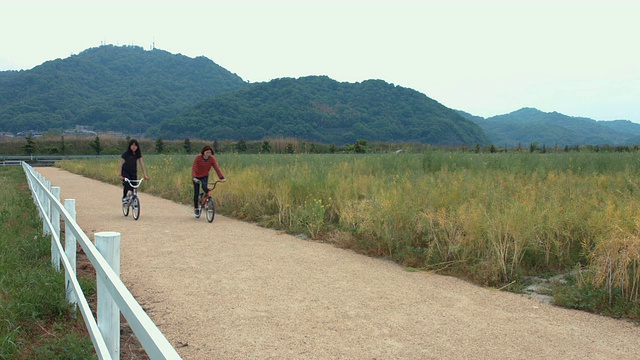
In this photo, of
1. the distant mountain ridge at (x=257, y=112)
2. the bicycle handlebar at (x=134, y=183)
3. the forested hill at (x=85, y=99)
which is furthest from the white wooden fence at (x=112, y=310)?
the forested hill at (x=85, y=99)

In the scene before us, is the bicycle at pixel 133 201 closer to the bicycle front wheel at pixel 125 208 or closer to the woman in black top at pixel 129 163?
the bicycle front wheel at pixel 125 208

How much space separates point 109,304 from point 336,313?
2.67 metres

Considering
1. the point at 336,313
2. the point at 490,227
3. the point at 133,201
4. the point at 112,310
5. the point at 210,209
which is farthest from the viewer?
the point at 133,201

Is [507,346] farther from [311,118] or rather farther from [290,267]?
[311,118]

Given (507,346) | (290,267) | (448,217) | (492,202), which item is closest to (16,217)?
(290,267)

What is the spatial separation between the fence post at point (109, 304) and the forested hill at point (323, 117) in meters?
119

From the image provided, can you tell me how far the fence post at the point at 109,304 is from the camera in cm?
284

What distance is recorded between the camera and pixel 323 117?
442 feet

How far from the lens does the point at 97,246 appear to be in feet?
9.64

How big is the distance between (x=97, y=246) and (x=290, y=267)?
4346 mm

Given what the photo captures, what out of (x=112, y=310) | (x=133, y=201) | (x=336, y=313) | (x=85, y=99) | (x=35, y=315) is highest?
(x=85, y=99)

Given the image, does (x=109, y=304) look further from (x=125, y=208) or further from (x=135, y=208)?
(x=125, y=208)

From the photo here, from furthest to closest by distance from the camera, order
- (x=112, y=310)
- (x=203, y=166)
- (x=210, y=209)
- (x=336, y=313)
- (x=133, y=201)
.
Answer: (x=133, y=201), (x=203, y=166), (x=210, y=209), (x=336, y=313), (x=112, y=310)

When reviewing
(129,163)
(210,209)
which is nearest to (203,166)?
(210,209)
